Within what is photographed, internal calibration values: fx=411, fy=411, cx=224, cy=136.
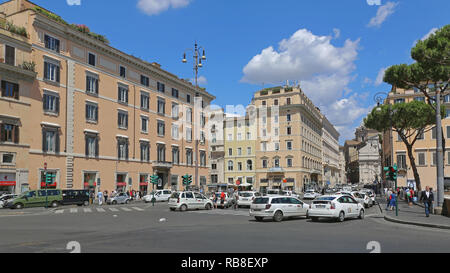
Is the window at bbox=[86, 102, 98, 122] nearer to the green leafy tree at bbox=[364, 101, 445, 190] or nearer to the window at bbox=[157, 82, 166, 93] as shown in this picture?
Answer: the window at bbox=[157, 82, 166, 93]

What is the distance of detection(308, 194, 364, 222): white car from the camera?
20.8m

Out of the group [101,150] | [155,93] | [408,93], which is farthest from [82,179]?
[408,93]

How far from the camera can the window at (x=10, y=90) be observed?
3797cm

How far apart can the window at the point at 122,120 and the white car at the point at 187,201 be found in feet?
77.2

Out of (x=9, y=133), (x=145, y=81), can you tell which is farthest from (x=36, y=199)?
(x=145, y=81)

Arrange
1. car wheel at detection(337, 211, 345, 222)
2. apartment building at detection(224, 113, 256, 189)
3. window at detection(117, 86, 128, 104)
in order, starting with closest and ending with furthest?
car wheel at detection(337, 211, 345, 222) → window at detection(117, 86, 128, 104) → apartment building at detection(224, 113, 256, 189)

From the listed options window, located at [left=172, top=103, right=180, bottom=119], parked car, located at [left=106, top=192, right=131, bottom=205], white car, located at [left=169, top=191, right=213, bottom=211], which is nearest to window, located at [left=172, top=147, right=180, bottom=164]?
window, located at [left=172, top=103, right=180, bottom=119]

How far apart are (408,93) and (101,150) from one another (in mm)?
51250

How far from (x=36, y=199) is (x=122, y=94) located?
21.1m

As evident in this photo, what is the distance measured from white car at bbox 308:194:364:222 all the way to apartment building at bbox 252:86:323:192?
58537 millimetres

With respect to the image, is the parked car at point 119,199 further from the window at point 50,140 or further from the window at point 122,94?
the window at point 122,94

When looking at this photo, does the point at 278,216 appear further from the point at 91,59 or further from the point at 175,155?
the point at 175,155
